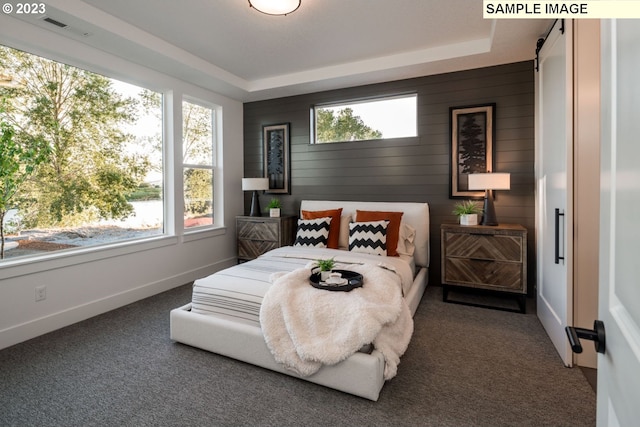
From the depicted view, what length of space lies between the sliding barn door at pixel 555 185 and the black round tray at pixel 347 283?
4.82ft

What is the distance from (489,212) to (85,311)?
420 centimetres

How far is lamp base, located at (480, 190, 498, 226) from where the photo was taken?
3447 mm

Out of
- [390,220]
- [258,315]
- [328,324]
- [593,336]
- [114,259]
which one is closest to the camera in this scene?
[593,336]

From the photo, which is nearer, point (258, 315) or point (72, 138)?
point (258, 315)

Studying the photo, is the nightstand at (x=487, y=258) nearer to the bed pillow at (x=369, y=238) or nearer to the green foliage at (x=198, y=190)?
the bed pillow at (x=369, y=238)

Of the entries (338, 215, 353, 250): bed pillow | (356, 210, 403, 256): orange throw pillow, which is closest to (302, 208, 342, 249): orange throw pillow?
(338, 215, 353, 250): bed pillow

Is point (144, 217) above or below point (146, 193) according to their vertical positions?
below

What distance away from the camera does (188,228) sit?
4457 millimetres

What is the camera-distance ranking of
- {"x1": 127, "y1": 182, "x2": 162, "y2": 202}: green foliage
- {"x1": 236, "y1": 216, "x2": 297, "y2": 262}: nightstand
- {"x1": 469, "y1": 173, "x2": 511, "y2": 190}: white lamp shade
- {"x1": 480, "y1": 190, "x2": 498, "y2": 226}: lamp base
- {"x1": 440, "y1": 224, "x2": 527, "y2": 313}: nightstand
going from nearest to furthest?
1. {"x1": 440, "y1": 224, "x2": 527, "y2": 313}: nightstand
2. {"x1": 469, "y1": 173, "x2": 511, "y2": 190}: white lamp shade
3. {"x1": 480, "y1": 190, "x2": 498, "y2": 226}: lamp base
4. {"x1": 127, "y1": 182, "x2": 162, "y2": 202}: green foliage
5. {"x1": 236, "y1": 216, "x2": 297, "y2": 262}: nightstand

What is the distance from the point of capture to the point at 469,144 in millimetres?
3842

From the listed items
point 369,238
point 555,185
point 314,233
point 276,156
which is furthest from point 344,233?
point 555,185

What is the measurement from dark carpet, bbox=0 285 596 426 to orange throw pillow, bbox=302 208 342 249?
5.15ft

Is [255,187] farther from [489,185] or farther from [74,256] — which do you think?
[489,185]

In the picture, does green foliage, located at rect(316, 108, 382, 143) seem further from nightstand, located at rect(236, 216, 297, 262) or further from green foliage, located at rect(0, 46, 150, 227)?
green foliage, located at rect(0, 46, 150, 227)
